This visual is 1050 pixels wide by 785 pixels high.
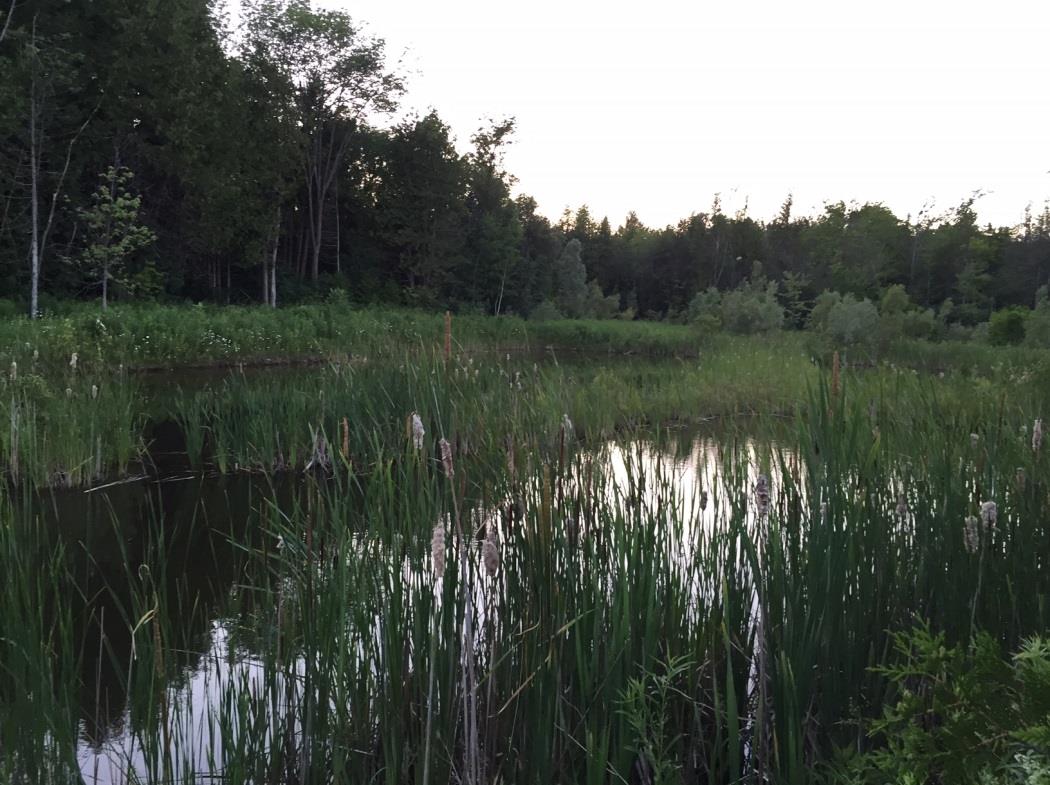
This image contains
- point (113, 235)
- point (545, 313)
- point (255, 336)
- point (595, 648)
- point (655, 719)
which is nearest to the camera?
point (595, 648)

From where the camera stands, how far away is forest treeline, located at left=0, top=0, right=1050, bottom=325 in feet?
70.4

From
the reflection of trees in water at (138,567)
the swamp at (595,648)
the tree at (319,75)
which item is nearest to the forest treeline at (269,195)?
the tree at (319,75)

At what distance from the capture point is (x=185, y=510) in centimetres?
566

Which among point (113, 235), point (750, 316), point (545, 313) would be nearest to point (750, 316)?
point (750, 316)

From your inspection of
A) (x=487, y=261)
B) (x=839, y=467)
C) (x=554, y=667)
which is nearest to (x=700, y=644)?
(x=554, y=667)

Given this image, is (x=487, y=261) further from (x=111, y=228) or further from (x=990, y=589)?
(x=990, y=589)

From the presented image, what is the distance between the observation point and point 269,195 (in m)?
27.8

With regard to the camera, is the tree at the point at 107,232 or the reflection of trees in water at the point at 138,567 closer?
the reflection of trees in water at the point at 138,567

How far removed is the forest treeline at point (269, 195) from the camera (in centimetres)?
2147

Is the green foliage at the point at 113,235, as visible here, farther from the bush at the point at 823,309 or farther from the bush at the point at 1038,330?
the bush at the point at 1038,330

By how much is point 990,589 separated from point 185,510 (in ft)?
16.5

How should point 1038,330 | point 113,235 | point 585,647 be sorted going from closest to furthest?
point 585,647 → point 1038,330 → point 113,235

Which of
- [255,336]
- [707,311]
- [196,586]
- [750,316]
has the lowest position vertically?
[196,586]

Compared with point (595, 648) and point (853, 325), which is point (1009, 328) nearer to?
point (853, 325)
